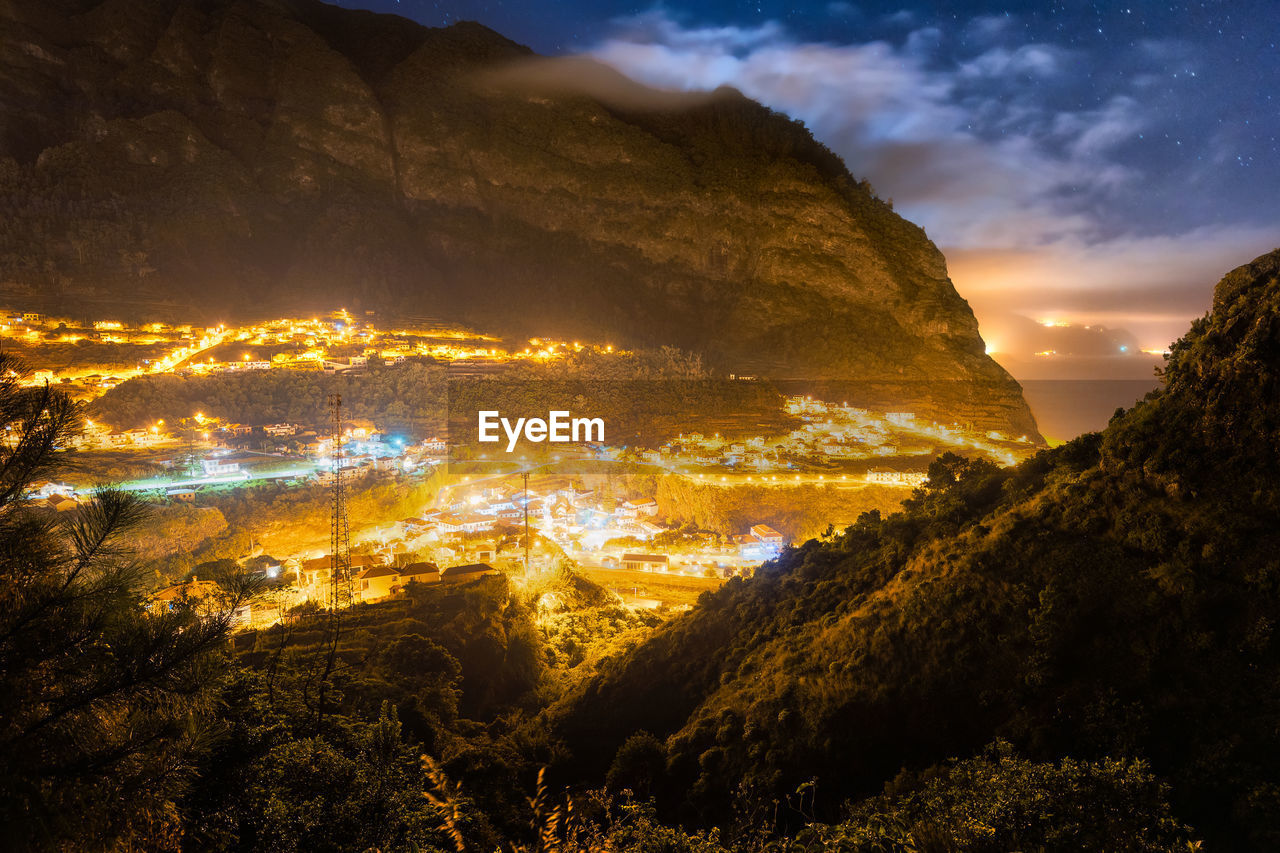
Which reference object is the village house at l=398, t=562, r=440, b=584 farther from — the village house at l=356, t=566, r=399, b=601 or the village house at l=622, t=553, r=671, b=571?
the village house at l=622, t=553, r=671, b=571

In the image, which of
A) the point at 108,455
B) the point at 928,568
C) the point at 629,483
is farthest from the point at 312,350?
the point at 928,568

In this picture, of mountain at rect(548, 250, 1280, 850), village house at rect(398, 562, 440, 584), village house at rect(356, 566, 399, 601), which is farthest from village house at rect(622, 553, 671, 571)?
mountain at rect(548, 250, 1280, 850)

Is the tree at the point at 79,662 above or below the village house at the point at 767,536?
above

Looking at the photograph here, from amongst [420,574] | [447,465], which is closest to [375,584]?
[420,574]

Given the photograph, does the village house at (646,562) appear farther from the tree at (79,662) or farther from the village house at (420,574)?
the tree at (79,662)

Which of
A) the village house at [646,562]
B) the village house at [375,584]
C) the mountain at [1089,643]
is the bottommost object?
the village house at [646,562]

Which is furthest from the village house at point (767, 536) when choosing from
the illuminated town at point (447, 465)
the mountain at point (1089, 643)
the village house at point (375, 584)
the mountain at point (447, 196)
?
the mountain at point (447, 196)
